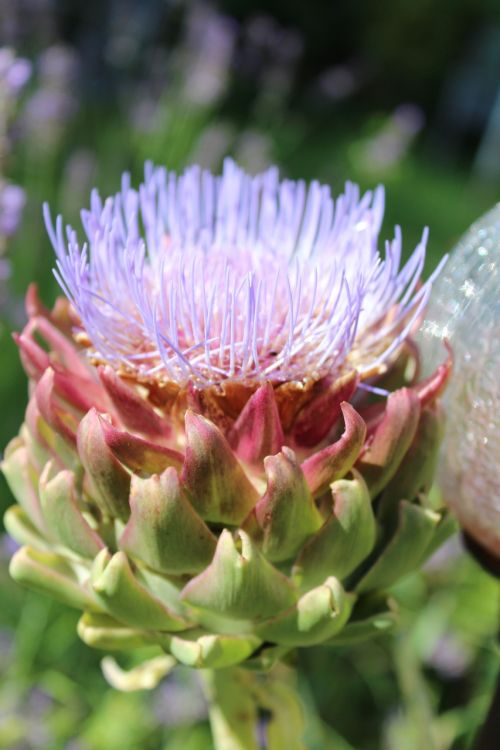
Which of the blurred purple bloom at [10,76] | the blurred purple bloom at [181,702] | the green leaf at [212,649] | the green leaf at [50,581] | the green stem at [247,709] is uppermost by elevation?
the blurred purple bloom at [10,76]

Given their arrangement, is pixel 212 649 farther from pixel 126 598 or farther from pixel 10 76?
pixel 10 76

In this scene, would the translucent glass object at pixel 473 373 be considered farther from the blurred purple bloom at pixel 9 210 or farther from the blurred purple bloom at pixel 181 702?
the blurred purple bloom at pixel 181 702

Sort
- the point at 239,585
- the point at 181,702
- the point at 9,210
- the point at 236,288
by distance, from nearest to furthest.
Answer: the point at 239,585 < the point at 236,288 < the point at 9,210 < the point at 181,702

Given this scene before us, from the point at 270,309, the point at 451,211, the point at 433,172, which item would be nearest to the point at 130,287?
the point at 270,309

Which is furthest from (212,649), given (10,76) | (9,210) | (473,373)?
(10,76)

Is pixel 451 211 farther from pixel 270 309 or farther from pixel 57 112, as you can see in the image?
pixel 270 309

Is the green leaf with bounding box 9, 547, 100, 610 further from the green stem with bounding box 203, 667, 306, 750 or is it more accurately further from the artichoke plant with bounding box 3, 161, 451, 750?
the green stem with bounding box 203, 667, 306, 750

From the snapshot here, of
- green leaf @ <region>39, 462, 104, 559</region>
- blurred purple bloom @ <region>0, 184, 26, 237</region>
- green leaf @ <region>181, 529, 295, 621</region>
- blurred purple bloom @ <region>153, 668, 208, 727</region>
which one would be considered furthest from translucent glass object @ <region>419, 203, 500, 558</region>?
blurred purple bloom @ <region>153, 668, 208, 727</region>

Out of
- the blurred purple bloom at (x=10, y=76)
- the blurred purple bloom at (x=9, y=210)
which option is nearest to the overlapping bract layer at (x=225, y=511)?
the blurred purple bloom at (x=9, y=210)
